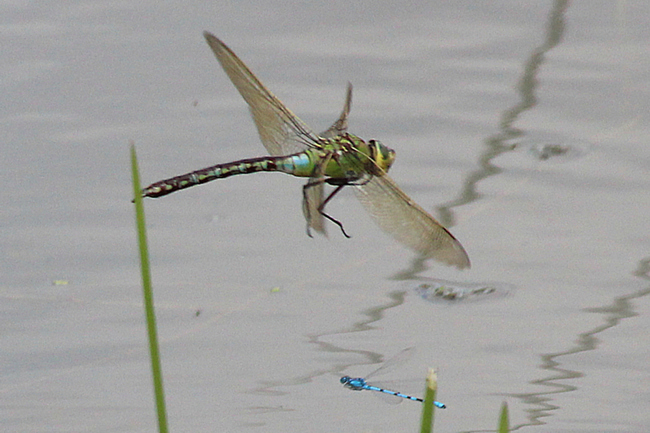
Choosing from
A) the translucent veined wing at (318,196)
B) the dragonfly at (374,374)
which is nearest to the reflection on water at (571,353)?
the dragonfly at (374,374)

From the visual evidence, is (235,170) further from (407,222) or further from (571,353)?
(571,353)

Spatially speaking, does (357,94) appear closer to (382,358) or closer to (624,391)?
(382,358)

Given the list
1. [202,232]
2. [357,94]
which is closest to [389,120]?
[357,94]

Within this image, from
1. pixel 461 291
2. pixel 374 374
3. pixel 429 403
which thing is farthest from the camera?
pixel 461 291

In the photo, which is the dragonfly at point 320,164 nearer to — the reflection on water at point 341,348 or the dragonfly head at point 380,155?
the dragonfly head at point 380,155

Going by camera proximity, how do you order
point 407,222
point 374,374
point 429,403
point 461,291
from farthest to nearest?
point 461,291 < point 374,374 < point 407,222 < point 429,403

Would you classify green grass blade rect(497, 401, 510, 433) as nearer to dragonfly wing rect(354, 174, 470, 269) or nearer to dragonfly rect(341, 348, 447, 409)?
dragonfly wing rect(354, 174, 470, 269)

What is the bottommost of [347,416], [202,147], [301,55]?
[347,416]

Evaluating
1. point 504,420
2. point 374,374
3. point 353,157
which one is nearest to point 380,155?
point 353,157
